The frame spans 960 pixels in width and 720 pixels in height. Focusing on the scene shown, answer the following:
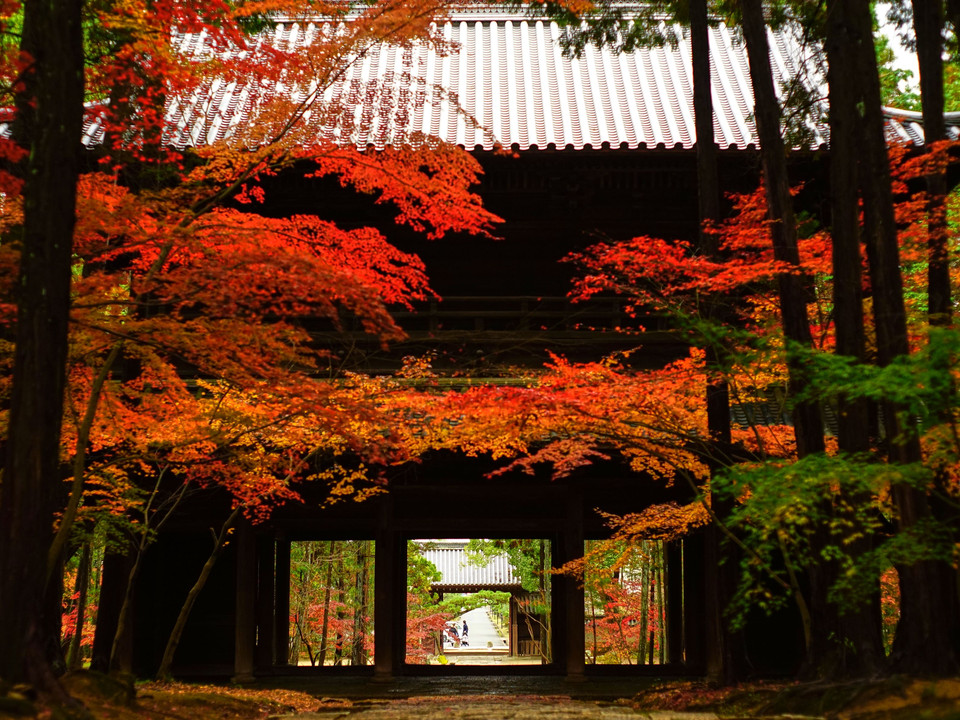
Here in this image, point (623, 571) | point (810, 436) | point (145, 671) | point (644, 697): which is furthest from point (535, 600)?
point (810, 436)

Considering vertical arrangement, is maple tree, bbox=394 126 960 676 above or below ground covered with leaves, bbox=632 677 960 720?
above

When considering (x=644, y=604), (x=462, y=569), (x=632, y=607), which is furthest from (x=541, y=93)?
(x=462, y=569)

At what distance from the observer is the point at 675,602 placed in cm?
1541

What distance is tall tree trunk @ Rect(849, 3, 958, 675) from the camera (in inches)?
256

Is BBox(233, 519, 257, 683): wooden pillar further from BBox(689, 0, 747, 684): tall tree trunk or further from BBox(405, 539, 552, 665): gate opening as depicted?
BBox(405, 539, 552, 665): gate opening

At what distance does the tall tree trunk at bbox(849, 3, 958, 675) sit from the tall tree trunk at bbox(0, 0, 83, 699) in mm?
5705

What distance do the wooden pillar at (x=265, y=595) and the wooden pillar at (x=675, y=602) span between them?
6.95 metres

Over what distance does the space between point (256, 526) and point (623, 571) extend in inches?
576

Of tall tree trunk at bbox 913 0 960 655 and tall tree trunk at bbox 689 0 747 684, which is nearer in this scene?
tall tree trunk at bbox 913 0 960 655

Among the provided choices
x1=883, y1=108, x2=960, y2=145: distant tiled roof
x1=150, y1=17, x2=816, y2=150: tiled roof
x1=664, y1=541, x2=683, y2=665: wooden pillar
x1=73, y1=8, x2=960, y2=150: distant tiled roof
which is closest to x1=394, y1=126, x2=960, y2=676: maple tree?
x1=883, y1=108, x2=960, y2=145: distant tiled roof

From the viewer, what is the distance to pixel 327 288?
21.4 ft

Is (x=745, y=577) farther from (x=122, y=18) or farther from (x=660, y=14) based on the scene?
(x=660, y=14)

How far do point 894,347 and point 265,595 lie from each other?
11069 mm

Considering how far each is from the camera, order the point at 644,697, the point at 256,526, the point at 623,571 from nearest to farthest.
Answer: the point at 644,697, the point at 256,526, the point at 623,571
